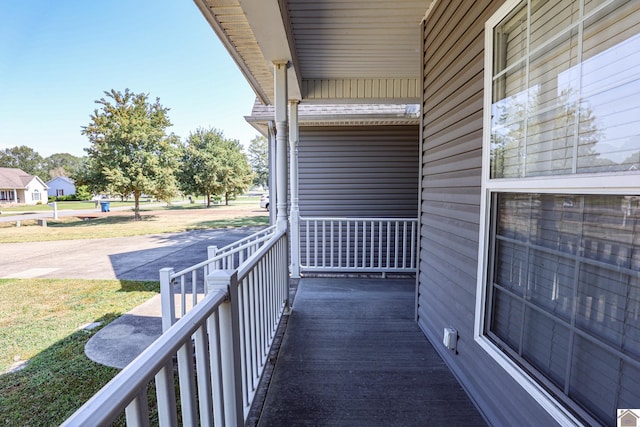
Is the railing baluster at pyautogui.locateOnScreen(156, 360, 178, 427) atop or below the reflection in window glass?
below

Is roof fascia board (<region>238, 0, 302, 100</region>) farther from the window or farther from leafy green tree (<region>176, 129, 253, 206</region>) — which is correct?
leafy green tree (<region>176, 129, 253, 206</region>)

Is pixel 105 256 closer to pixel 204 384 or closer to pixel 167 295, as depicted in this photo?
pixel 167 295

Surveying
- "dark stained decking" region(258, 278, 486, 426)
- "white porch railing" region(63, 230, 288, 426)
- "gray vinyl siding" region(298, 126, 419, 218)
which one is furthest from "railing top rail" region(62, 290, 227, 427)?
"gray vinyl siding" region(298, 126, 419, 218)

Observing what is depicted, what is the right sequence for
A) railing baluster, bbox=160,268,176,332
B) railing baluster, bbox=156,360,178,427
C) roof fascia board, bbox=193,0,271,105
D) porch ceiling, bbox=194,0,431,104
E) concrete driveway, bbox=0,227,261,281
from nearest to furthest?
1. railing baluster, bbox=156,360,178,427
2. roof fascia board, bbox=193,0,271,105
3. porch ceiling, bbox=194,0,431,104
4. railing baluster, bbox=160,268,176,332
5. concrete driveway, bbox=0,227,261,281

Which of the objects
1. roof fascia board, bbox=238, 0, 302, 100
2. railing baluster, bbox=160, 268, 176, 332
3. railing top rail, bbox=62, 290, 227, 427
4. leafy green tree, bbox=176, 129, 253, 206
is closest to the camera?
railing top rail, bbox=62, 290, 227, 427

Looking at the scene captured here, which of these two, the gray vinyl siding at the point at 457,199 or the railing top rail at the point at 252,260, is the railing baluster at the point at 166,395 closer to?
the railing top rail at the point at 252,260

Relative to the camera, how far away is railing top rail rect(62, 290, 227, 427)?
527mm

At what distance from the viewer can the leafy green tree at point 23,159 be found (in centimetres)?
4382

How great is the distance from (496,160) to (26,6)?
19878mm

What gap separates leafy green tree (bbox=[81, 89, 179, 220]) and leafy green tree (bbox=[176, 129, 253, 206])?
410 centimetres

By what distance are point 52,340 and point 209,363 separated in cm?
384

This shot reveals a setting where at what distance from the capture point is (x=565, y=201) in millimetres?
1227

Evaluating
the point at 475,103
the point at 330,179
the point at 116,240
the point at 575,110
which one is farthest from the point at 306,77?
the point at 116,240

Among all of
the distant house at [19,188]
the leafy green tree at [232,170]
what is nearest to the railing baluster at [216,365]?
the leafy green tree at [232,170]
